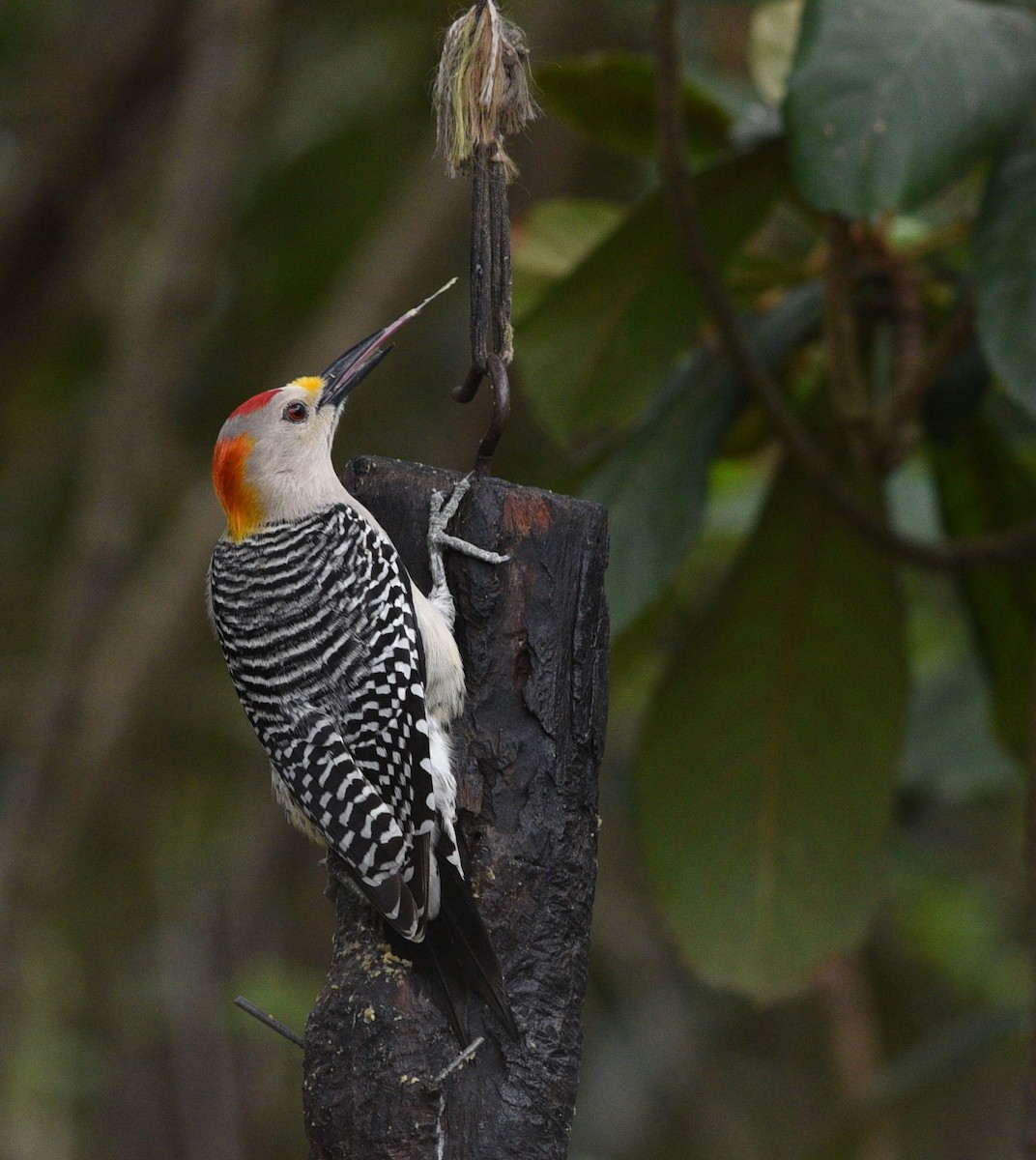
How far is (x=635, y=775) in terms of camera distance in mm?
2982

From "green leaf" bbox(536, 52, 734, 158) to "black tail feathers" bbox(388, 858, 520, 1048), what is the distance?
1.62 meters

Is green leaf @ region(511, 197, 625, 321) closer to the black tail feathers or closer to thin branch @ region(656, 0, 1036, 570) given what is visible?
thin branch @ region(656, 0, 1036, 570)

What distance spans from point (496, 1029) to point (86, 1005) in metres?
5.93

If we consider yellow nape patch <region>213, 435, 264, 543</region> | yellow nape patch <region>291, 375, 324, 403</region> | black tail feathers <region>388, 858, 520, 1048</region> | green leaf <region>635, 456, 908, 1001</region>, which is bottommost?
green leaf <region>635, 456, 908, 1001</region>

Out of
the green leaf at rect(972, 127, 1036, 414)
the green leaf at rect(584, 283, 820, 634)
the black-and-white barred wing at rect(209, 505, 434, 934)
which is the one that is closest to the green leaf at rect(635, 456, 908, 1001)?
the green leaf at rect(584, 283, 820, 634)

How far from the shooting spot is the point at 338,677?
80.9 inches

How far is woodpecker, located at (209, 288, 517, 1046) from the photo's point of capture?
5.65 ft

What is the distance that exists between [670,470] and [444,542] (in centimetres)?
99

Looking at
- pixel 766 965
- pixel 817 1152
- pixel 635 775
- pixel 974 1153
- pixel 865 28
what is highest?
pixel 865 28

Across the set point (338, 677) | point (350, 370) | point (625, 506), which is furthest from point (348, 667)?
point (625, 506)

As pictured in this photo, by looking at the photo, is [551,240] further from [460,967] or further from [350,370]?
[460,967]

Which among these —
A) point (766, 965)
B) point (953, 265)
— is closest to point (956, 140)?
point (953, 265)

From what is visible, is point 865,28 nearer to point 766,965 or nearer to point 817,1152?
point 766,965

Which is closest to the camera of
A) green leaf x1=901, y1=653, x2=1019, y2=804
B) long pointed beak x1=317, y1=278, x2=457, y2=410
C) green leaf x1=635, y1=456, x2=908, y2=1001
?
long pointed beak x1=317, y1=278, x2=457, y2=410
